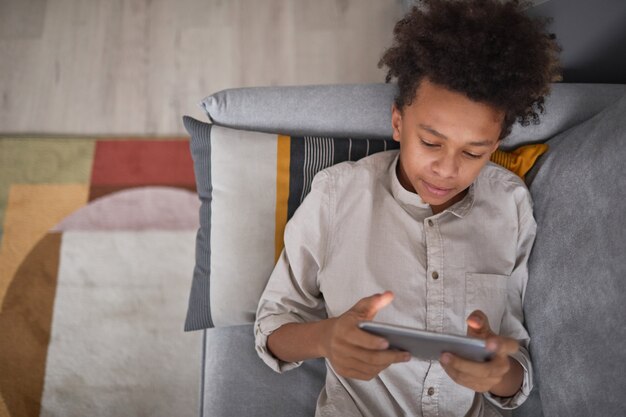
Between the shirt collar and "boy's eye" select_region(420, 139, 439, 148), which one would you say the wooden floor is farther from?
"boy's eye" select_region(420, 139, 439, 148)

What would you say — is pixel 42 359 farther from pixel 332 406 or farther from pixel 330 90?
pixel 330 90

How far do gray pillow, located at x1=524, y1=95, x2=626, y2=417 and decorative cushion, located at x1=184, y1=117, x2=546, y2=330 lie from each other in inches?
7.2

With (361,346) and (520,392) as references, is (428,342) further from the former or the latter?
(520,392)

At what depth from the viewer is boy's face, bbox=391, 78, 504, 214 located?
95 cm

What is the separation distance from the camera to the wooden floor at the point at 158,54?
6.69 ft

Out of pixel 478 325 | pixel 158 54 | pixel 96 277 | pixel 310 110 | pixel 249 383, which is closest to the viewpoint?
pixel 478 325

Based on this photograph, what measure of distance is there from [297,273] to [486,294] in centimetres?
40

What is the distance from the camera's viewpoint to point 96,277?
1752 millimetres

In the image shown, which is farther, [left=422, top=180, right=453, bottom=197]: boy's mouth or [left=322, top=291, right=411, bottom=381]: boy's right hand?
[left=422, top=180, right=453, bottom=197]: boy's mouth

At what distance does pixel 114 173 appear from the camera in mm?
1896

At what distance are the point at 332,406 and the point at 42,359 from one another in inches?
40.7

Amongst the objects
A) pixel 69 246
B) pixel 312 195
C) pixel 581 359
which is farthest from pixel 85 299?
pixel 581 359

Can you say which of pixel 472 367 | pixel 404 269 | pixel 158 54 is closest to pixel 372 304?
pixel 472 367

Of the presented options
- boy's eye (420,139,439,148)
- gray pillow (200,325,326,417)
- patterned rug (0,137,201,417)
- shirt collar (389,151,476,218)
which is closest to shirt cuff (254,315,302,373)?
gray pillow (200,325,326,417)
